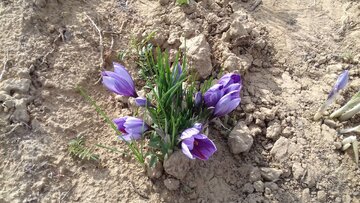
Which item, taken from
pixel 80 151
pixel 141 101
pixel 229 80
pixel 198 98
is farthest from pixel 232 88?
pixel 80 151

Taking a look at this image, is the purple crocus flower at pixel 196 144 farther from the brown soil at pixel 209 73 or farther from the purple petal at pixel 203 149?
the brown soil at pixel 209 73

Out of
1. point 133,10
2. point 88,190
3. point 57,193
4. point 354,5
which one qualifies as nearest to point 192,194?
point 88,190

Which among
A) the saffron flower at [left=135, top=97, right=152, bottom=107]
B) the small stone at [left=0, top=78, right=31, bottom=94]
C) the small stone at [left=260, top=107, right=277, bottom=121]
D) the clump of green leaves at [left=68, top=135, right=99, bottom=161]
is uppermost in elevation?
the saffron flower at [left=135, top=97, right=152, bottom=107]

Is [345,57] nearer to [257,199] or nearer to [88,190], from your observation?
[257,199]

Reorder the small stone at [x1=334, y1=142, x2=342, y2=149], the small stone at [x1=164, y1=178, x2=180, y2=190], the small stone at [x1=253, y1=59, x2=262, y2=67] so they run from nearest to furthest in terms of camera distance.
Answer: the small stone at [x1=164, y1=178, x2=180, y2=190], the small stone at [x1=334, y1=142, x2=342, y2=149], the small stone at [x1=253, y1=59, x2=262, y2=67]

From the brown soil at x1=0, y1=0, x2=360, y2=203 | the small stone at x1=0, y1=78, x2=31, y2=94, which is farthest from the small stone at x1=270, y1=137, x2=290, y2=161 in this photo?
the small stone at x1=0, y1=78, x2=31, y2=94

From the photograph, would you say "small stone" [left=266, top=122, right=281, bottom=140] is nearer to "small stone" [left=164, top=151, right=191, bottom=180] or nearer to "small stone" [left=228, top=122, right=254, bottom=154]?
"small stone" [left=228, top=122, right=254, bottom=154]

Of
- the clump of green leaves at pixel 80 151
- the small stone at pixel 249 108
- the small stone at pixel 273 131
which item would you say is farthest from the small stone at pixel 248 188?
the clump of green leaves at pixel 80 151
